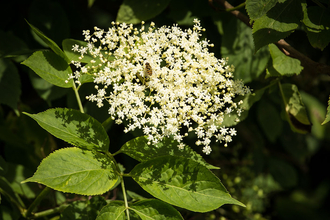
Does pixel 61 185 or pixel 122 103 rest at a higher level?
pixel 122 103

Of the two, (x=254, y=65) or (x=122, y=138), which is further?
(x=122, y=138)

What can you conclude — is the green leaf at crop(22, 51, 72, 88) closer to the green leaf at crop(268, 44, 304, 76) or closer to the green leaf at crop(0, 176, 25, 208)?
the green leaf at crop(0, 176, 25, 208)

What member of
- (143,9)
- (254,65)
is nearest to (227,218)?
(254,65)

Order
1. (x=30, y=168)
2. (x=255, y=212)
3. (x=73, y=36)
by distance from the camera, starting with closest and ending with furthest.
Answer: (x=30, y=168)
(x=73, y=36)
(x=255, y=212)

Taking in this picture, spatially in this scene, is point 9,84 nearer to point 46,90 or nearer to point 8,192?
point 46,90

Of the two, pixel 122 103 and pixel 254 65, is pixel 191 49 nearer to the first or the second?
pixel 122 103

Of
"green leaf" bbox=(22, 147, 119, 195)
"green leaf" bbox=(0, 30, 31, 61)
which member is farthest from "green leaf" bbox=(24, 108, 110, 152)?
"green leaf" bbox=(0, 30, 31, 61)

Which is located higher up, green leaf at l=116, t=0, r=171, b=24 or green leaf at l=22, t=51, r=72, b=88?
green leaf at l=116, t=0, r=171, b=24
